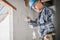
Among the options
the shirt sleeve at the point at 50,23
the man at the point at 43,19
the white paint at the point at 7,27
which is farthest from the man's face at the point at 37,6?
the white paint at the point at 7,27

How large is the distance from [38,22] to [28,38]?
0.27 m

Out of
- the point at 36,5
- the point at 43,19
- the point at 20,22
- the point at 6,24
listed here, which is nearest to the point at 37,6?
the point at 36,5

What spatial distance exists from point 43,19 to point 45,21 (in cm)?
3

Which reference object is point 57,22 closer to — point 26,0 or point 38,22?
point 38,22

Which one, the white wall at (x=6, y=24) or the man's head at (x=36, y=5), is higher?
the man's head at (x=36, y=5)

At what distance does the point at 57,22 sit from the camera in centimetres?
89

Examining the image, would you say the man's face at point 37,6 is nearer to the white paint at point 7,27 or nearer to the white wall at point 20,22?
the white wall at point 20,22

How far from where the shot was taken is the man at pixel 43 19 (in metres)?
1.16

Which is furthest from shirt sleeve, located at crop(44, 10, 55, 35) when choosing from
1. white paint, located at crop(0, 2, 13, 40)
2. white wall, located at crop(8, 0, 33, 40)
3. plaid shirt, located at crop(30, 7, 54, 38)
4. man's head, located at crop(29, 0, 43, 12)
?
white paint, located at crop(0, 2, 13, 40)

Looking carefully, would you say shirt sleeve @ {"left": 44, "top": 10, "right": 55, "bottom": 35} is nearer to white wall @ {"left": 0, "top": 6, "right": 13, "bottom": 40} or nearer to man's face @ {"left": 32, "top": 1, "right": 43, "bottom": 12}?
man's face @ {"left": 32, "top": 1, "right": 43, "bottom": 12}

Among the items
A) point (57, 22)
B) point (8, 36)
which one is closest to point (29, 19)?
point (8, 36)

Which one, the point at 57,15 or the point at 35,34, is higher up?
the point at 57,15

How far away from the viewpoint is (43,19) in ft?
3.95

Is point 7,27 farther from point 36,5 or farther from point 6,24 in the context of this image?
point 36,5
